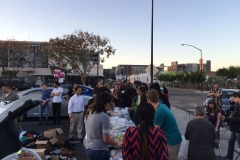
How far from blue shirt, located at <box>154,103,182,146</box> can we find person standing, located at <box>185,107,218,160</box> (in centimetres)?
24

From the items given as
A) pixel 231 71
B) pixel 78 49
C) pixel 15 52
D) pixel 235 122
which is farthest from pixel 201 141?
pixel 231 71

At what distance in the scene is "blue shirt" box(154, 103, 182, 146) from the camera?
414 centimetres

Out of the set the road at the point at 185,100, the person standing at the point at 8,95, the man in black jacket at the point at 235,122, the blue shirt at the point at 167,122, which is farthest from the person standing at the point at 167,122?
the road at the point at 185,100

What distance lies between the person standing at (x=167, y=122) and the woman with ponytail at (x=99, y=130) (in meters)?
0.81

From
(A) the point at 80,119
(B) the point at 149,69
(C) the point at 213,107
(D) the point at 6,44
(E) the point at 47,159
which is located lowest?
(E) the point at 47,159

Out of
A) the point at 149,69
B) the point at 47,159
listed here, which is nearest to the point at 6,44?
the point at 149,69

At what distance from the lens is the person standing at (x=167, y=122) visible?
13.6 ft

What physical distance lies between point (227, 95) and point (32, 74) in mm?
48369

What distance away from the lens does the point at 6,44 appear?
4250 centimetres

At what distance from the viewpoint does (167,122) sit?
166 inches

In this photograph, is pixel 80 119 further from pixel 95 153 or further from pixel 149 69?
pixel 149 69

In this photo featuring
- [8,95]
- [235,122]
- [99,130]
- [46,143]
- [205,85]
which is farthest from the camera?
[205,85]

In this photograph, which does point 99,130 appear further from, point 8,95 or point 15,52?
point 15,52

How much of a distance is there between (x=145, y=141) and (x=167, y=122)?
1571 mm
